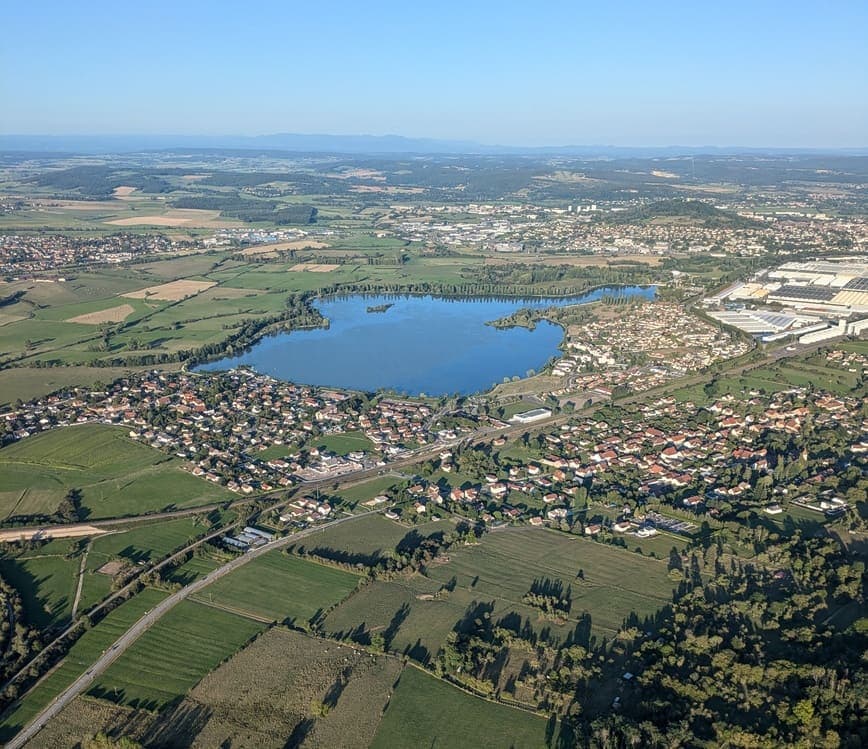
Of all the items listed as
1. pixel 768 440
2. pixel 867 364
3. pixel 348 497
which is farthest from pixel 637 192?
pixel 348 497

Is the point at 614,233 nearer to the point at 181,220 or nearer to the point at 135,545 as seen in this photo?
the point at 181,220

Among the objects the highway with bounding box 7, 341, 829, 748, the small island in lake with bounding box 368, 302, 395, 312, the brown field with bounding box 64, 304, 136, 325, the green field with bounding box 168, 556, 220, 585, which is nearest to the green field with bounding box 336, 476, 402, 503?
the highway with bounding box 7, 341, 829, 748

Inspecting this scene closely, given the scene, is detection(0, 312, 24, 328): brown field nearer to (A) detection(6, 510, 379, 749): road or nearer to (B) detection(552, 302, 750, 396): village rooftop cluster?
(A) detection(6, 510, 379, 749): road

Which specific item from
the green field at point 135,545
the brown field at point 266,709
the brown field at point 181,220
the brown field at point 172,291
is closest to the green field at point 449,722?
the brown field at point 266,709

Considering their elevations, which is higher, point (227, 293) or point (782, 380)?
point (227, 293)

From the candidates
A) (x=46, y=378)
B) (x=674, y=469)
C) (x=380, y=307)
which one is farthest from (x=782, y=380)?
(x=46, y=378)

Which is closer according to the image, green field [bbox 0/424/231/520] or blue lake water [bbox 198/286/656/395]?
green field [bbox 0/424/231/520]

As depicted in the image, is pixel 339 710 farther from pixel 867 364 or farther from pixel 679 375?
pixel 867 364

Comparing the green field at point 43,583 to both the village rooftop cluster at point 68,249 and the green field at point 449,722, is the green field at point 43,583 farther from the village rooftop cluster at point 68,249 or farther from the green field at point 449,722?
the village rooftop cluster at point 68,249
